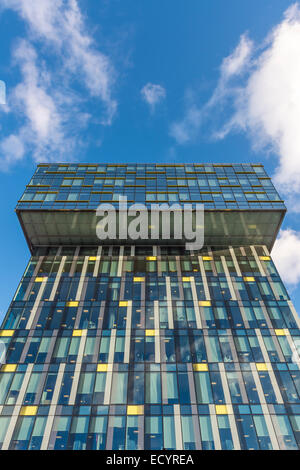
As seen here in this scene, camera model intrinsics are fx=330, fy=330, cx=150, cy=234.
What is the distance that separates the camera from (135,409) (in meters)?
30.0

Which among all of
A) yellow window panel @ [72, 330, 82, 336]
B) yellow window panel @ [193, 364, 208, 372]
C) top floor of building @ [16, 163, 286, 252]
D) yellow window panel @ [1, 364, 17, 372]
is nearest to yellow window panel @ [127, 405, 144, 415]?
yellow window panel @ [193, 364, 208, 372]

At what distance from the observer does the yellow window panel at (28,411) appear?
29.6 m

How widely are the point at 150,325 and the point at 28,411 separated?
48.4 ft

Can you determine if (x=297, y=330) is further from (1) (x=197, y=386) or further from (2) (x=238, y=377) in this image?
(1) (x=197, y=386)

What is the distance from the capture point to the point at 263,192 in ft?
165

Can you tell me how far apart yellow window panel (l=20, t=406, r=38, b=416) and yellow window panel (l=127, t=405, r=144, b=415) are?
334 inches

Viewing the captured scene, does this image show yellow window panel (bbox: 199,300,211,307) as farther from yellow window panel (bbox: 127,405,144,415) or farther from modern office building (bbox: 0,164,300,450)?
yellow window panel (bbox: 127,405,144,415)

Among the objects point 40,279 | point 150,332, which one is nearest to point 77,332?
point 150,332

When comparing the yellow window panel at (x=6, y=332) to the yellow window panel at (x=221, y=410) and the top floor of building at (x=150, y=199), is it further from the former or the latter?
the yellow window panel at (x=221, y=410)

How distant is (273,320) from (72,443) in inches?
969

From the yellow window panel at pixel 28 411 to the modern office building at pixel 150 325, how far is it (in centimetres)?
9

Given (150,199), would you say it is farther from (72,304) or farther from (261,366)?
(261,366)

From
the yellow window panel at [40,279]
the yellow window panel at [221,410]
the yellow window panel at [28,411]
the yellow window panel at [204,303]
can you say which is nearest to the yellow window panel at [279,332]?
the yellow window panel at [204,303]
